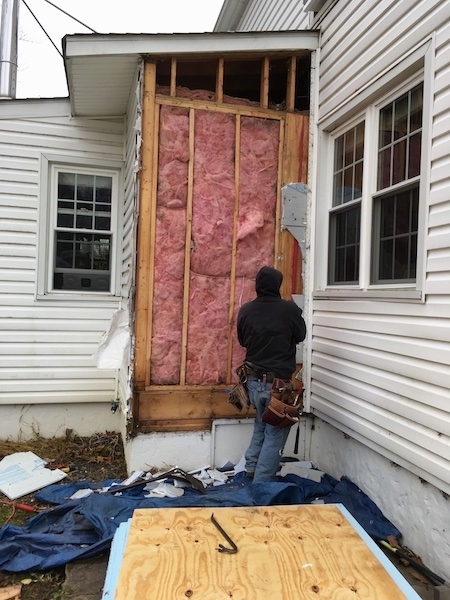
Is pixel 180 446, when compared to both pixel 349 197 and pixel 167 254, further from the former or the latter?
pixel 349 197

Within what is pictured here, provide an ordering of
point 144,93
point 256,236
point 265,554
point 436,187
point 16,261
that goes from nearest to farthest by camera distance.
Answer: point 265,554
point 436,187
point 144,93
point 256,236
point 16,261

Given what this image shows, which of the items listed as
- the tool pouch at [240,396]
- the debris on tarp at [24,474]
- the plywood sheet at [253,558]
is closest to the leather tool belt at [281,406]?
the tool pouch at [240,396]

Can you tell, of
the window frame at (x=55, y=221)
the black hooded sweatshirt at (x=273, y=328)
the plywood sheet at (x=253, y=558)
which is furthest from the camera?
the window frame at (x=55, y=221)

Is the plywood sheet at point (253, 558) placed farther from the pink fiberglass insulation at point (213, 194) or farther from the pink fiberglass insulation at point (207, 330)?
the pink fiberglass insulation at point (213, 194)

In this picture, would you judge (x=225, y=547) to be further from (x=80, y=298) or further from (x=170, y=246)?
(x=80, y=298)

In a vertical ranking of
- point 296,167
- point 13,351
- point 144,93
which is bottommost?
point 13,351

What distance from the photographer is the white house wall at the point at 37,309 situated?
18.4 feet

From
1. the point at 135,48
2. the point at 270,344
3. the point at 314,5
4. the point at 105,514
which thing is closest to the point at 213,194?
the point at 135,48

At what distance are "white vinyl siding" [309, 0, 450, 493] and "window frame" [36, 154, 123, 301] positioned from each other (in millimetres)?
2892

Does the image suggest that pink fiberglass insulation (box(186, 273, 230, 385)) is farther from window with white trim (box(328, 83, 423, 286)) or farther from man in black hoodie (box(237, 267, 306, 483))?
window with white trim (box(328, 83, 423, 286))

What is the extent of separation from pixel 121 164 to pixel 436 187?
4.26 m

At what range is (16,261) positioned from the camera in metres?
5.64

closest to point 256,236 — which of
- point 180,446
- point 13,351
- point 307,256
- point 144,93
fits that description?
point 307,256

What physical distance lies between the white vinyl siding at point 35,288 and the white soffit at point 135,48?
2.82 feet
